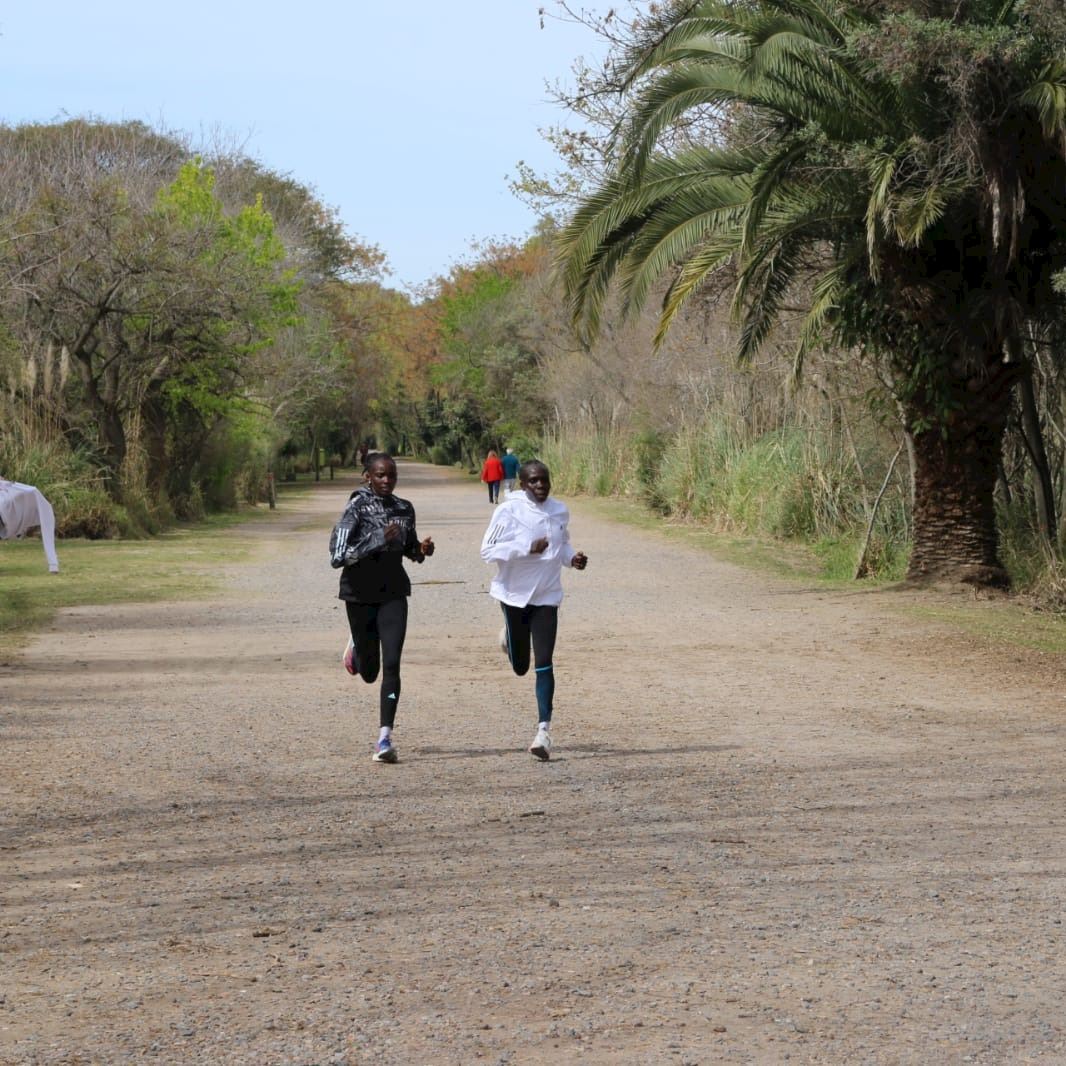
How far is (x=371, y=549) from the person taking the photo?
9141 millimetres

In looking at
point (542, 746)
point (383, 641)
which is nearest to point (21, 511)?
point (383, 641)

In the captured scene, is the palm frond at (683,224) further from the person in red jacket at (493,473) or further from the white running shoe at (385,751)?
the person in red jacket at (493,473)

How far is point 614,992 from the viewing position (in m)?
4.96

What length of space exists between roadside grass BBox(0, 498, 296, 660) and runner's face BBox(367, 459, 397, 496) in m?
5.45

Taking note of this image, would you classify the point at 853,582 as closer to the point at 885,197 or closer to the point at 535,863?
the point at 885,197

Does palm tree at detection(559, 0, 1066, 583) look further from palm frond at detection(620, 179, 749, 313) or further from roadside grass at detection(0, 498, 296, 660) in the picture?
roadside grass at detection(0, 498, 296, 660)

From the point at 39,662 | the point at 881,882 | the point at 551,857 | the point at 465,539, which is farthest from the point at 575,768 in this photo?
the point at 465,539

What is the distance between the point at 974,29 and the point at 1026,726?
24.1 feet

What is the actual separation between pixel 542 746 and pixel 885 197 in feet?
27.9

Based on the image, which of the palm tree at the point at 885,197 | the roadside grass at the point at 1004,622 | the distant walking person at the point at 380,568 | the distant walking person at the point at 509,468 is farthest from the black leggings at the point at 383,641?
the distant walking person at the point at 509,468

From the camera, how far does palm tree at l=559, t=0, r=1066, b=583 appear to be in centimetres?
1542

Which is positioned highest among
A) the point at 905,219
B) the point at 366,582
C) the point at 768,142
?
the point at 768,142

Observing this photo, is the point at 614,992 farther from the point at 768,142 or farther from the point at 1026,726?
the point at 768,142

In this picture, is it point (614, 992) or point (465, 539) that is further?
point (465, 539)
